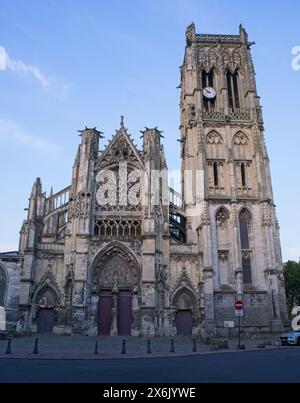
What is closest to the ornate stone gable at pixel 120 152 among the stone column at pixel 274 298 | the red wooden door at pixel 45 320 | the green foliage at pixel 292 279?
the red wooden door at pixel 45 320

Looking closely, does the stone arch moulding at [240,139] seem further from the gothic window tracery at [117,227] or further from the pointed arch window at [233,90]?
the gothic window tracery at [117,227]

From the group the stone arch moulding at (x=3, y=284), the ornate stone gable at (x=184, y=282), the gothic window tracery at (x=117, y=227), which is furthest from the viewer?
the gothic window tracery at (x=117, y=227)

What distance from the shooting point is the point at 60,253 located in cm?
3228

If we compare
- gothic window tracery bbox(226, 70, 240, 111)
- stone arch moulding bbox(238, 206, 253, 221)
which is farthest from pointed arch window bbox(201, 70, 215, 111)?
stone arch moulding bbox(238, 206, 253, 221)

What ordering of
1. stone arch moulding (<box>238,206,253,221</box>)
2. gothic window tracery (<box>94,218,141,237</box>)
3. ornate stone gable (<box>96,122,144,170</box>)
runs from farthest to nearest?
1. ornate stone gable (<box>96,122,144,170</box>)
2. stone arch moulding (<box>238,206,253,221</box>)
3. gothic window tracery (<box>94,218,141,237</box>)

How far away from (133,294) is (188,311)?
16.4 feet

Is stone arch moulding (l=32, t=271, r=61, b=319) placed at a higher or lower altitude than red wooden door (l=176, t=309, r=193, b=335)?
higher

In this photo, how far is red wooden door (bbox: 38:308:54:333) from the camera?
3069 cm

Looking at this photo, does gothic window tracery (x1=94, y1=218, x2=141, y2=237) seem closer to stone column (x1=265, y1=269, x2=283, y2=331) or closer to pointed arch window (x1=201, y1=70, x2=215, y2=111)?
stone column (x1=265, y1=269, x2=283, y2=331)

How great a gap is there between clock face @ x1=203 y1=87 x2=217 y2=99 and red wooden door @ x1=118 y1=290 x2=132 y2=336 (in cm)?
2288

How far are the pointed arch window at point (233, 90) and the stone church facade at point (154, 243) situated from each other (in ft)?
6.40

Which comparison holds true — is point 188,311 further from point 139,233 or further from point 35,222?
point 35,222

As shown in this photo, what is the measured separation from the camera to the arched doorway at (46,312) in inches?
1212

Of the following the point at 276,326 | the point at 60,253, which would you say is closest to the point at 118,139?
the point at 60,253
